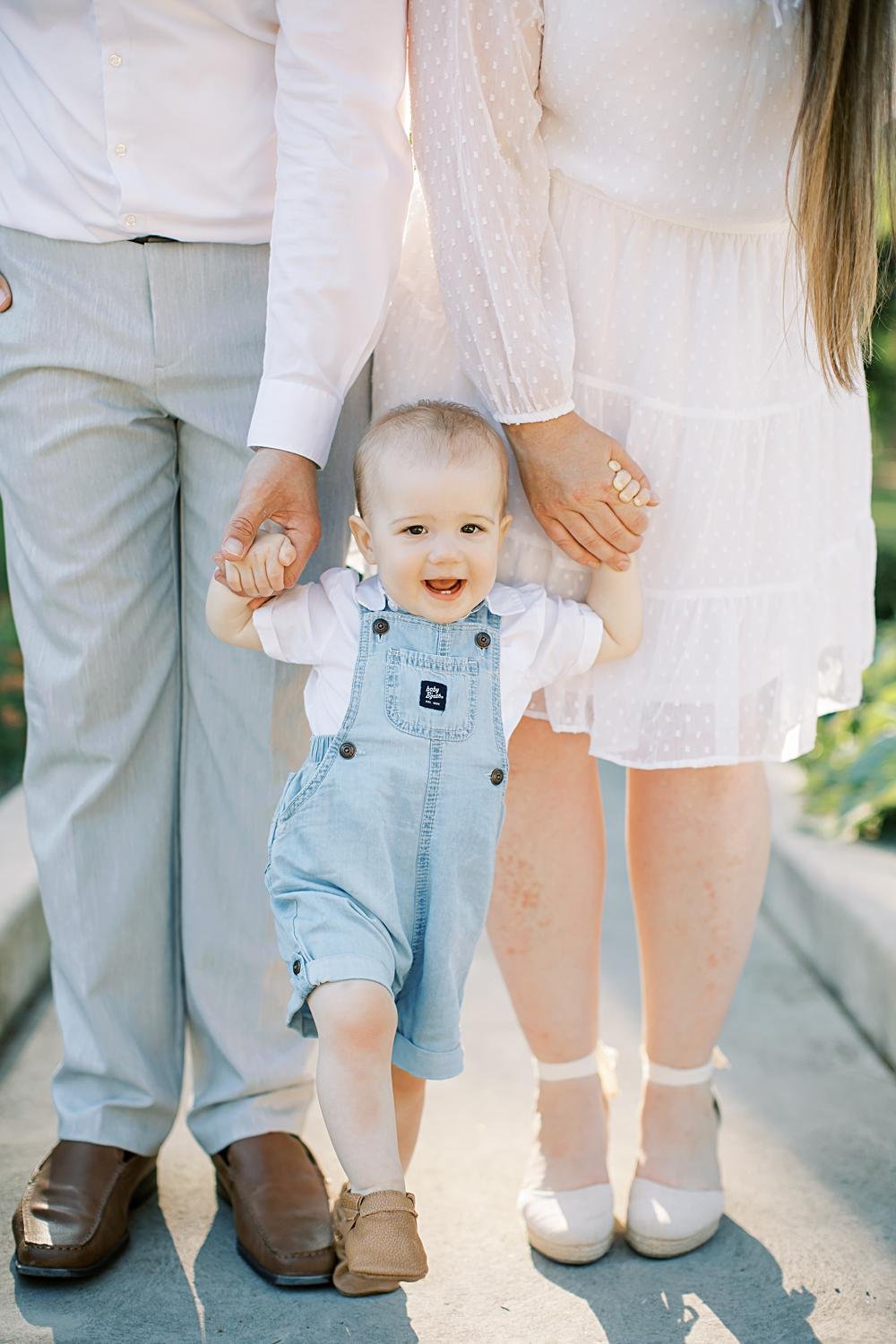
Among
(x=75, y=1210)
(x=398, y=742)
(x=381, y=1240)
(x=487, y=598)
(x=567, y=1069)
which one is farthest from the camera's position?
(x=567, y=1069)

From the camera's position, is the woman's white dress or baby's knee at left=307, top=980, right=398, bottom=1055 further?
the woman's white dress

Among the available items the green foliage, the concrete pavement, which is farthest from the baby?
the green foliage

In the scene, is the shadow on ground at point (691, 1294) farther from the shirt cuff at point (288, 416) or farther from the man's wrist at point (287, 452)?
the man's wrist at point (287, 452)

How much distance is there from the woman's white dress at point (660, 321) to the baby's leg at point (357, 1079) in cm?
49

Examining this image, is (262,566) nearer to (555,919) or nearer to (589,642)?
(589,642)

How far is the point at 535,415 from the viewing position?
1.67 m

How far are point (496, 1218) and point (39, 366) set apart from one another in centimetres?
131

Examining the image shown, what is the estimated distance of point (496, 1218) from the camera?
6.34 feet

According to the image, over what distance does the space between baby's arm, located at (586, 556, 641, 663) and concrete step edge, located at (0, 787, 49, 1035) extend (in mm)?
1336

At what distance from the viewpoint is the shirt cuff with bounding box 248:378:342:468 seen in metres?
1.65

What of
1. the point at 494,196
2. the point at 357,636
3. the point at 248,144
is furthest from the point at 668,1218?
the point at 248,144

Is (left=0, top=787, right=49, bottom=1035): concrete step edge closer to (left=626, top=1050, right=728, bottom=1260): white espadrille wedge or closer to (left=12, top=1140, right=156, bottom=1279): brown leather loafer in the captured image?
(left=12, top=1140, right=156, bottom=1279): brown leather loafer

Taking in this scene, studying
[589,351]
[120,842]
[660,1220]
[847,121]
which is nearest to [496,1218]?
[660,1220]

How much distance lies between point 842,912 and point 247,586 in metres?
1.60
